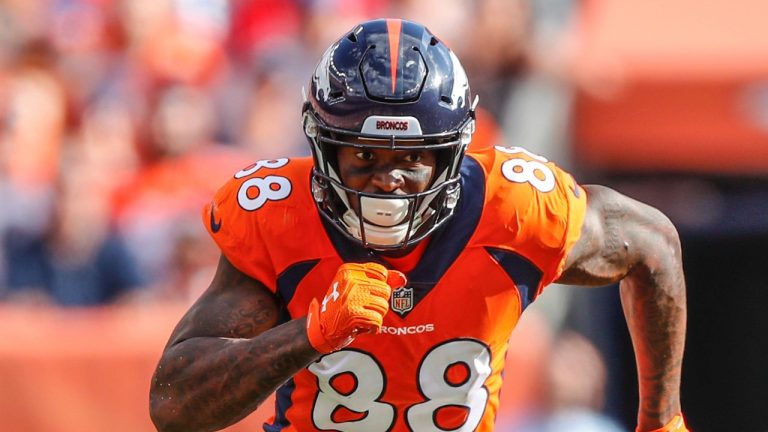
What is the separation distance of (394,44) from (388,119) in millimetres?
245

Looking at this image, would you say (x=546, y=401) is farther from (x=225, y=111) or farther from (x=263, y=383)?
(x=263, y=383)

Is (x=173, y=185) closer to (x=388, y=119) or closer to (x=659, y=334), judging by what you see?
(x=659, y=334)

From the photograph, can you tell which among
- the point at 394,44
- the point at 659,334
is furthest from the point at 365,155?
the point at 659,334

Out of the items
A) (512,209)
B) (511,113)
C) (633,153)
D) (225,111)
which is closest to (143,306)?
(225,111)

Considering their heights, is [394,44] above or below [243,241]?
above

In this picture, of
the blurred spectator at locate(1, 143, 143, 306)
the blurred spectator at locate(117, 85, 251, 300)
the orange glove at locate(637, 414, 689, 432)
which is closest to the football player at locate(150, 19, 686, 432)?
the orange glove at locate(637, 414, 689, 432)

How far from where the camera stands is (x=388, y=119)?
3.79 meters

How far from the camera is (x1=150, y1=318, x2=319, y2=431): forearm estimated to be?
11.8ft

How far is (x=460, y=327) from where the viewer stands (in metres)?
4.00

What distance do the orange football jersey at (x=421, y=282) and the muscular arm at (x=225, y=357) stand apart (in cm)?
8

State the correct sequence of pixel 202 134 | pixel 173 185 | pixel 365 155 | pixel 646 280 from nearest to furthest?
1. pixel 365 155
2. pixel 646 280
3. pixel 173 185
4. pixel 202 134

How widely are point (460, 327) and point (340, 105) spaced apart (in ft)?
2.36

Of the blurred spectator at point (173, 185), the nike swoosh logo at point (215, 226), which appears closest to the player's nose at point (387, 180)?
the nike swoosh logo at point (215, 226)

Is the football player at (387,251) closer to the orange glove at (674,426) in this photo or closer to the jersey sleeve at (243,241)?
the jersey sleeve at (243,241)
